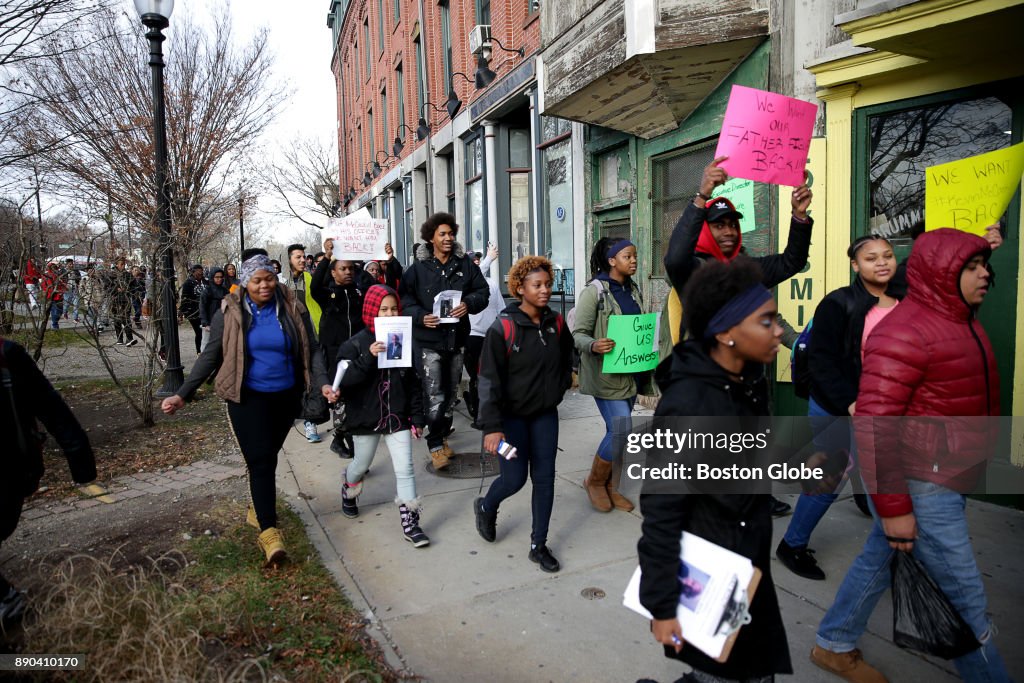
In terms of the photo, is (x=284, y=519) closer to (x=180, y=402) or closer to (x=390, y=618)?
(x=180, y=402)

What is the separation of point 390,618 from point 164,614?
3.49 ft

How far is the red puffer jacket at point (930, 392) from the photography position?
2.38m

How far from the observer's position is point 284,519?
194 inches

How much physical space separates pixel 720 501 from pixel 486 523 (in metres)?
2.56

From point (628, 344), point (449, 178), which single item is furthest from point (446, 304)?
point (449, 178)

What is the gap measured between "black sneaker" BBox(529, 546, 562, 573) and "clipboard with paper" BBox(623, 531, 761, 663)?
2.08 m

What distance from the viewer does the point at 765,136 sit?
3.89m

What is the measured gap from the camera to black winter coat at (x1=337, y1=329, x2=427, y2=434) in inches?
175

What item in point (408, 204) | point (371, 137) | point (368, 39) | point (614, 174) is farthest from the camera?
point (371, 137)

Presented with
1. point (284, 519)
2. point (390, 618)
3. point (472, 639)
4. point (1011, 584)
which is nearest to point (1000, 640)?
point (1011, 584)

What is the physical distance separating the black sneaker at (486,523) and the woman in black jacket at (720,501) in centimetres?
229

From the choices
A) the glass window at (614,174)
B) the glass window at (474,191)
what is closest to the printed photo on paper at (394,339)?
the glass window at (614,174)

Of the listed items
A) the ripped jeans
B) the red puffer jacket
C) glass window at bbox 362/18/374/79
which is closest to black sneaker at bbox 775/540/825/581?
the red puffer jacket

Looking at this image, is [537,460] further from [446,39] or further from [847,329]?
[446,39]
